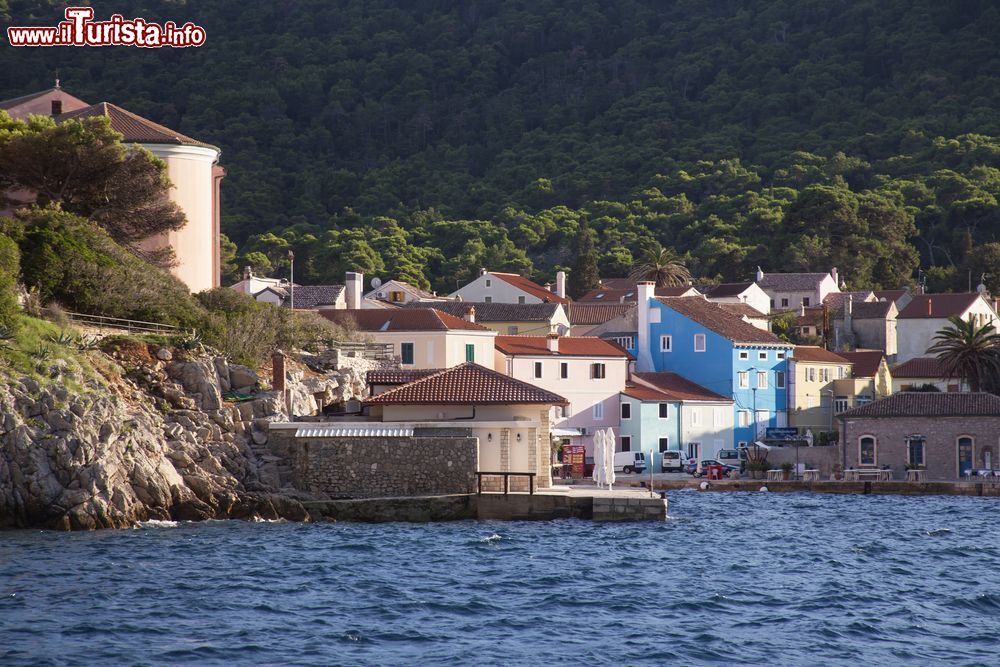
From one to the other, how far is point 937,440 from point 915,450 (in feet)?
3.44

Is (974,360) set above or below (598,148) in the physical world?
below

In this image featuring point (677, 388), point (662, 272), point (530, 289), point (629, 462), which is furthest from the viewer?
point (662, 272)

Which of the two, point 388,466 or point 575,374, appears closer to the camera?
point 388,466

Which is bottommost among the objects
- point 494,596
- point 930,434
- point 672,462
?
point 494,596

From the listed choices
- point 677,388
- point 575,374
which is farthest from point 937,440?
point 575,374

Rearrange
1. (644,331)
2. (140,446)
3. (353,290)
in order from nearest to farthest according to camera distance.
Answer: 1. (140,446)
2. (644,331)
3. (353,290)

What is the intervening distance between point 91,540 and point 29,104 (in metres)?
31.6

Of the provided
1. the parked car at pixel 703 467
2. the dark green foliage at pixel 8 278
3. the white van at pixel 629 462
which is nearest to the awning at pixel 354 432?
the dark green foliage at pixel 8 278

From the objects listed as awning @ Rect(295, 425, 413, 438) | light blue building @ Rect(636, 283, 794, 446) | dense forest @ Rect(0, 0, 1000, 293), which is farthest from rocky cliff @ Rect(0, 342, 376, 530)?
dense forest @ Rect(0, 0, 1000, 293)

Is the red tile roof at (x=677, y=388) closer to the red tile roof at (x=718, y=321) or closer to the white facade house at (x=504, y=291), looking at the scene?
the red tile roof at (x=718, y=321)

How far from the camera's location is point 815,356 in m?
80.3

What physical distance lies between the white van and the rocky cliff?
77.0ft

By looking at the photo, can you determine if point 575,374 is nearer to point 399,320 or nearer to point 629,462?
point 629,462

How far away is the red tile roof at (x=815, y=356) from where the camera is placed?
A: 79.2m
